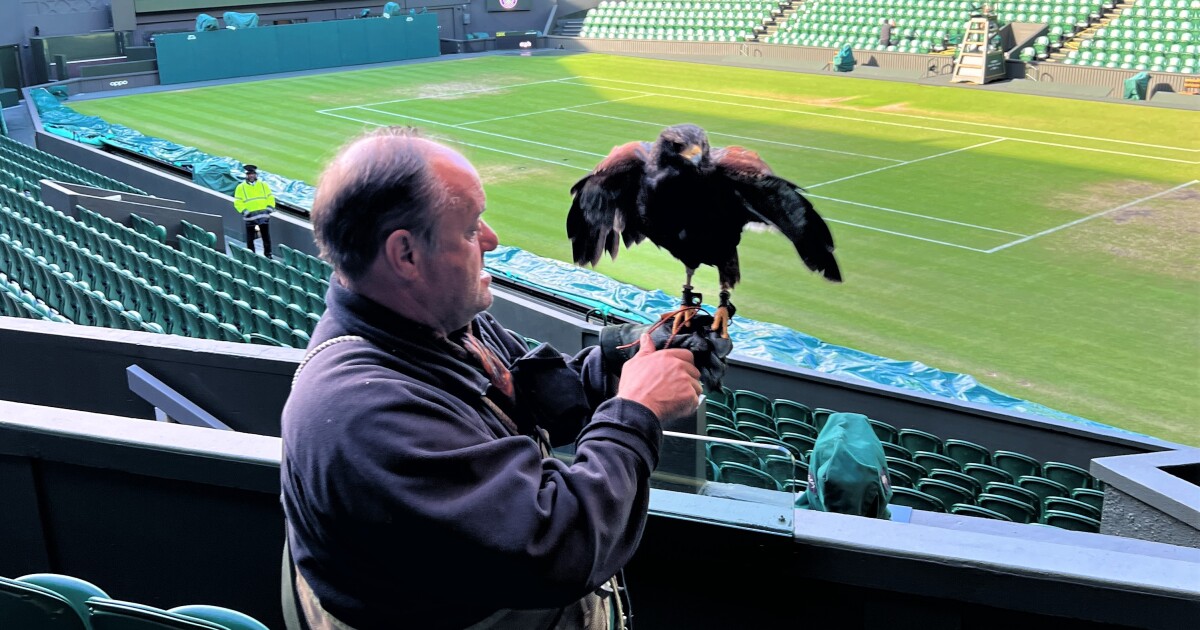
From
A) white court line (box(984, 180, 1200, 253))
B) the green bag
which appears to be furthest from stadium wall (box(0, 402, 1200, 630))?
white court line (box(984, 180, 1200, 253))

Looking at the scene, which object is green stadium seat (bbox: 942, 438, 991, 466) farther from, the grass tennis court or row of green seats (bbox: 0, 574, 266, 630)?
row of green seats (bbox: 0, 574, 266, 630)

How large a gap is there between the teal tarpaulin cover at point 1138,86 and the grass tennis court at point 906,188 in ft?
2.79

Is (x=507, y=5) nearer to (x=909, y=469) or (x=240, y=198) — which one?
(x=240, y=198)

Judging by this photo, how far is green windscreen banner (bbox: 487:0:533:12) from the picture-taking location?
127ft

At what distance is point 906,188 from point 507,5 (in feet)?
83.5

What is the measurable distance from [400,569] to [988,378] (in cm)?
909

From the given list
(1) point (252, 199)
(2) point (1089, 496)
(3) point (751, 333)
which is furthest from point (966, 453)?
(1) point (252, 199)

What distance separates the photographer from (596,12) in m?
37.8

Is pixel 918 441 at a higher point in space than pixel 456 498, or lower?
lower

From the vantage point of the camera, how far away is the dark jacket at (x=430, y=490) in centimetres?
154

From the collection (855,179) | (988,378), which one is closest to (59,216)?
(988,378)

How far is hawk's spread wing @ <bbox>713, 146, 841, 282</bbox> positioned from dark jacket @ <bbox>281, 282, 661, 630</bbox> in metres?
0.74

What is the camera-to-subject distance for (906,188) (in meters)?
16.7

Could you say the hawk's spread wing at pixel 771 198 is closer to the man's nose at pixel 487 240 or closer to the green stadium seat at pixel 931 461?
the man's nose at pixel 487 240
